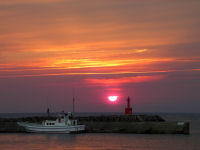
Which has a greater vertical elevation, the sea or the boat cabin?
the boat cabin

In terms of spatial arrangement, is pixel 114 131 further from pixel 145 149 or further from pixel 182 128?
pixel 145 149

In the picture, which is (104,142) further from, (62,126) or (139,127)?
(62,126)

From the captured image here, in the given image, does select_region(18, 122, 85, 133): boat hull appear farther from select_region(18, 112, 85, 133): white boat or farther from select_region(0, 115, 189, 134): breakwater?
select_region(0, 115, 189, 134): breakwater

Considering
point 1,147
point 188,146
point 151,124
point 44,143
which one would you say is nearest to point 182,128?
point 151,124

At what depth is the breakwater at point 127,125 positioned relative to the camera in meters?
72.8

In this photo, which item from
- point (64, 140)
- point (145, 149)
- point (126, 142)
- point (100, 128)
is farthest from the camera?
point (100, 128)

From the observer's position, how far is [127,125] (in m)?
75.8

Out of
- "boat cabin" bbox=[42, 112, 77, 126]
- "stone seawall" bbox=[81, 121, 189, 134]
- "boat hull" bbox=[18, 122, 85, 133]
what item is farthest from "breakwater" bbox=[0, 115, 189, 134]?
"boat hull" bbox=[18, 122, 85, 133]

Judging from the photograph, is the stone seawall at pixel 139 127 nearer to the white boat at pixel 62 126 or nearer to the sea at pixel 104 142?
the sea at pixel 104 142

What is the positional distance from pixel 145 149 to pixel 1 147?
2066 cm

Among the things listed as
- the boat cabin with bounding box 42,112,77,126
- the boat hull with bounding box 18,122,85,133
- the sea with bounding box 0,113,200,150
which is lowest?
the sea with bounding box 0,113,200,150

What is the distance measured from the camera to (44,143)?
2591 inches

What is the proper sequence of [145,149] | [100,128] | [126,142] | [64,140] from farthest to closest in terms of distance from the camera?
[100,128] → [64,140] → [126,142] → [145,149]

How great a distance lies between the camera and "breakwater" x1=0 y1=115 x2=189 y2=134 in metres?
72.8
